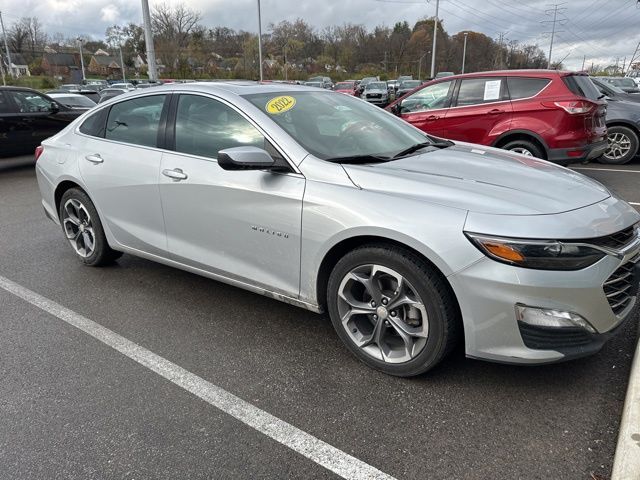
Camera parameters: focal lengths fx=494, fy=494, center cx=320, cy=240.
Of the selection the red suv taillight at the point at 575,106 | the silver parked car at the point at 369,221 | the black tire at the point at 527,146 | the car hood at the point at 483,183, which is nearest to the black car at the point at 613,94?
the red suv taillight at the point at 575,106

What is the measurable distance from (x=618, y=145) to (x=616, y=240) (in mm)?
7986

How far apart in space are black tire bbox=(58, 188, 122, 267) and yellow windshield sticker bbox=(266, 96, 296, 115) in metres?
1.94

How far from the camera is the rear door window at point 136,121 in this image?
3.75m

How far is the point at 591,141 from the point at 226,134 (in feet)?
18.7

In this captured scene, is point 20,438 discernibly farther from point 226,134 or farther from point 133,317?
point 226,134

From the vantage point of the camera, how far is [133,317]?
11.8 ft

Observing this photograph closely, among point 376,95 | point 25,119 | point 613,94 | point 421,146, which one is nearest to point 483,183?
point 421,146

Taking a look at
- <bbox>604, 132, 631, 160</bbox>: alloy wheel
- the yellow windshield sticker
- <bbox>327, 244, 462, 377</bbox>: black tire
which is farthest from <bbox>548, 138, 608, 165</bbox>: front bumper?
<bbox>327, 244, 462, 377</bbox>: black tire

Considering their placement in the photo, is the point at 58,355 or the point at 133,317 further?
the point at 133,317

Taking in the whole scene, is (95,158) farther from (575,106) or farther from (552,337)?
(575,106)

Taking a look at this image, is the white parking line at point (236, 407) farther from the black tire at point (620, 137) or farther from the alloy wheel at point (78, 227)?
the black tire at point (620, 137)

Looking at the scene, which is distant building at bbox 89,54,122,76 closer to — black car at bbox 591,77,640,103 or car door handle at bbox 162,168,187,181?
black car at bbox 591,77,640,103

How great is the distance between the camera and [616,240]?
248cm

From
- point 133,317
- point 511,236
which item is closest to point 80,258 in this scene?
point 133,317
